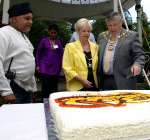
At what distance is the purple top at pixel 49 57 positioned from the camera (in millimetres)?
6215

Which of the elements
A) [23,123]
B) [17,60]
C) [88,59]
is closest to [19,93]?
[17,60]

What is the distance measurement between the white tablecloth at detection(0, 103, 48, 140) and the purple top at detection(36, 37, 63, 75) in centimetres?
374

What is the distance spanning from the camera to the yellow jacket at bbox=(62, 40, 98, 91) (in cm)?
418

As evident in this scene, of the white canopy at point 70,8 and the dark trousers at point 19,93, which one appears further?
the white canopy at point 70,8

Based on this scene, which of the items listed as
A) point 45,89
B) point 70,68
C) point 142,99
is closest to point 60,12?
point 45,89

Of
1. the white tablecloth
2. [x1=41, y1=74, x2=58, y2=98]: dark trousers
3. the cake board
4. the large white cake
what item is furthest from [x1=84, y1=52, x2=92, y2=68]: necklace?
the large white cake

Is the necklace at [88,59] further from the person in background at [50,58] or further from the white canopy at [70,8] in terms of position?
the white canopy at [70,8]

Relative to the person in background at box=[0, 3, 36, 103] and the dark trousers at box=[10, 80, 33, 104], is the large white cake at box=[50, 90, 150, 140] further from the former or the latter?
the dark trousers at box=[10, 80, 33, 104]

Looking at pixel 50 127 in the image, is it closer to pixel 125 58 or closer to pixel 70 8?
pixel 125 58

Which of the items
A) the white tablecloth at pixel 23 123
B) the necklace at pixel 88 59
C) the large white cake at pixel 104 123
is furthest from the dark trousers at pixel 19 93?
the large white cake at pixel 104 123

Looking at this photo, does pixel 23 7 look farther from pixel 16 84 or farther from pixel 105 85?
pixel 105 85

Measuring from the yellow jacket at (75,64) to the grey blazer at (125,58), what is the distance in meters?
0.09

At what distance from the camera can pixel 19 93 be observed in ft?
12.4

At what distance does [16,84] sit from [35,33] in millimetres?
18783
